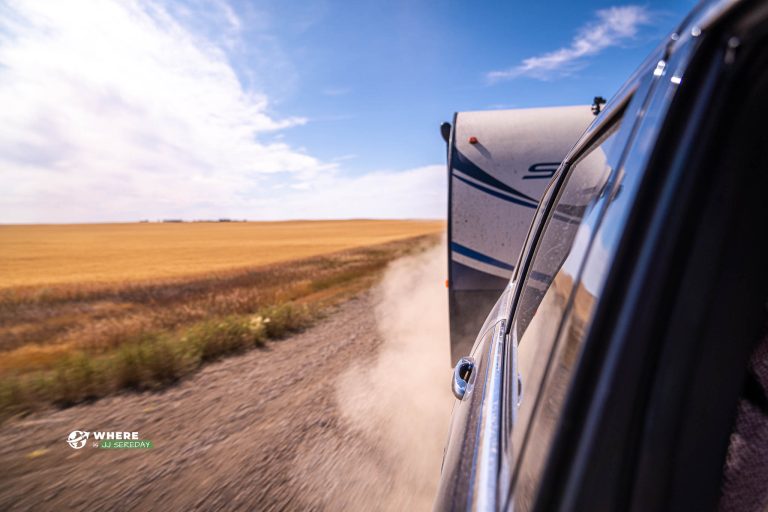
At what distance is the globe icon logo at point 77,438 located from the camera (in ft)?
10.8

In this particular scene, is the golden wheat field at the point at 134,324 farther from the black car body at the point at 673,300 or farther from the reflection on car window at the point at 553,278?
the black car body at the point at 673,300

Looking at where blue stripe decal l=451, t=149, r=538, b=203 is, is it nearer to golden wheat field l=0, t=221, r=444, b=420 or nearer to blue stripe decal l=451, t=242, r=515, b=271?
blue stripe decal l=451, t=242, r=515, b=271

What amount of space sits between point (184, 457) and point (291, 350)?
278 centimetres

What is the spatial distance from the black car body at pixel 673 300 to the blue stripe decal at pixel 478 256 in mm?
3956

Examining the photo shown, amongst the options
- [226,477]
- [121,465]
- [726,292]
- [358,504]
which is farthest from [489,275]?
[726,292]

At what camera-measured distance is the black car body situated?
1.78ft

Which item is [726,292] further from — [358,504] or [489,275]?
[489,275]

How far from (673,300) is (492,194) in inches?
162

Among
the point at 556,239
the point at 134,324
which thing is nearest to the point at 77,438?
the point at 556,239

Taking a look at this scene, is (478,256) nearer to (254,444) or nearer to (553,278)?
(254,444)

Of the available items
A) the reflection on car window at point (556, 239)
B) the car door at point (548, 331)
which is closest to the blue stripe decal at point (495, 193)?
the reflection on car window at point (556, 239)

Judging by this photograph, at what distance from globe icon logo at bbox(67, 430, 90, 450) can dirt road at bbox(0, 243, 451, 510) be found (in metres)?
0.05

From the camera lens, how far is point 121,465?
3016 millimetres

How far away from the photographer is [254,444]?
332 centimetres
